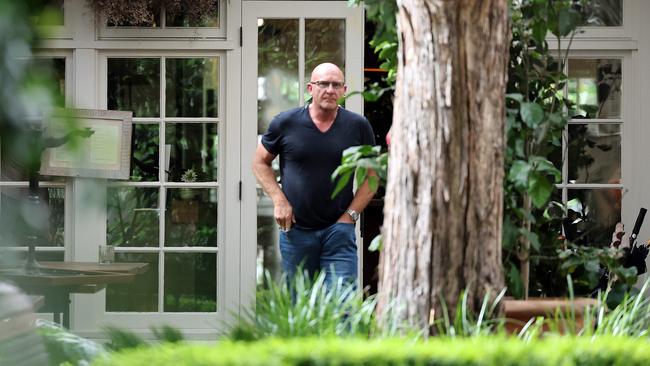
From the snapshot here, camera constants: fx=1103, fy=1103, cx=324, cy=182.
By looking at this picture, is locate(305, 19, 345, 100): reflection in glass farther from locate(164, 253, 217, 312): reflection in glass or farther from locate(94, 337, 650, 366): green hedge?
locate(94, 337, 650, 366): green hedge

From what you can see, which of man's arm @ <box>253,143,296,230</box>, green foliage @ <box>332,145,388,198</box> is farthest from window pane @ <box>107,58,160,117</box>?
green foliage @ <box>332,145,388,198</box>

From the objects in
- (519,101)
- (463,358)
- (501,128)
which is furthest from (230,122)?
(463,358)

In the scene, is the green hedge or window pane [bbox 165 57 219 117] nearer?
the green hedge

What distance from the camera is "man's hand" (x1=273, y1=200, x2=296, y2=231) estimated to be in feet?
17.4

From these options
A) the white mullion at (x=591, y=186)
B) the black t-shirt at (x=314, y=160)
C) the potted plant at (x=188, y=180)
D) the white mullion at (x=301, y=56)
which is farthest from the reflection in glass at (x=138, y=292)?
the white mullion at (x=591, y=186)

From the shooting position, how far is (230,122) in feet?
24.1

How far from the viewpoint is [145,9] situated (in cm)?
713

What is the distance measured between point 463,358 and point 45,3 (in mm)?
2034

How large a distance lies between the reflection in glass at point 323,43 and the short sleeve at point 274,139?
6.07 feet

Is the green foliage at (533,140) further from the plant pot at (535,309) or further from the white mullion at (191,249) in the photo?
the white mullion at (191,249)

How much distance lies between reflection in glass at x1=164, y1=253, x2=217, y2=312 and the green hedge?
4.51 m

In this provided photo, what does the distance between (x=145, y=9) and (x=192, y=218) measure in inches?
55.6

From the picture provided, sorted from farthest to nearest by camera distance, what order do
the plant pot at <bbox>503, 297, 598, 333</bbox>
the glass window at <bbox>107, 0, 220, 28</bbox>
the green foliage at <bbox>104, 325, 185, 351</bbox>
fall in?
the glass window at <bbox>107, 0, 220, 28</bbox> → the plant pot at <bbox>503, 297, 598, 333</bbox> → the green foliage at <bbox>104, 325, 185, 351</bbox>

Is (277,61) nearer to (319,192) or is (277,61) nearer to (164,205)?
(164,205)
